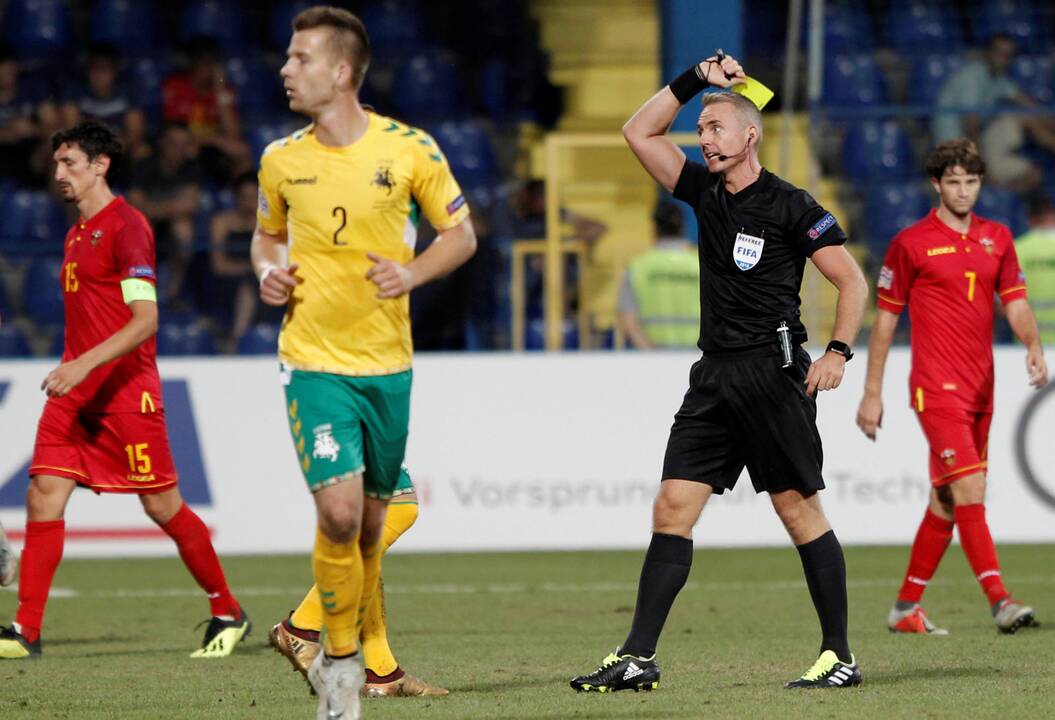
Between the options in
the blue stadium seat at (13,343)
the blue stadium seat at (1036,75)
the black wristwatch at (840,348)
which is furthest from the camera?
the blue stadium seat at (1036,75)

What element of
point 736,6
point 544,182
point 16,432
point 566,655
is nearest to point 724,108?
point 566,655

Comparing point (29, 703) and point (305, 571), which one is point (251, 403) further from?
point (29, 703)

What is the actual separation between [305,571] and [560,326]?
10.9 feet

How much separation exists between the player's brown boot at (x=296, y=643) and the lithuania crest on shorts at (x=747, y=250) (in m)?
1.95

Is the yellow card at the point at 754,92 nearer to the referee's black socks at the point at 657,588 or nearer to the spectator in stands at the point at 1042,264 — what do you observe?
the referee's black socks at the point at 657,588

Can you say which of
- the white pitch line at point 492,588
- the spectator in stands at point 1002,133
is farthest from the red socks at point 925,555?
the spectator in stands at point 1002,133

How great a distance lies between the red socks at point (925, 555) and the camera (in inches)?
335

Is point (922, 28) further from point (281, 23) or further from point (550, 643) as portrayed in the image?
point (550, 643)

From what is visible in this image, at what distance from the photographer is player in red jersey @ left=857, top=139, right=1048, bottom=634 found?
27.8 feet

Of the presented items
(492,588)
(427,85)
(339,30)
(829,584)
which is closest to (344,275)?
(339,30)

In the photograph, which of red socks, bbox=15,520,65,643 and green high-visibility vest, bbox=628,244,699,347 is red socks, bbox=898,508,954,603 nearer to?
red socks, bbox=15,520,65,643

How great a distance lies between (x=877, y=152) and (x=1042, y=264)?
2480 mm

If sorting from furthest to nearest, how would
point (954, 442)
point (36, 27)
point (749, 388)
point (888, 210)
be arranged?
point (36, 27) < point (888, 210) < point (954, 442) < point (749, 388)

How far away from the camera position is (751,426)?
632 cm
